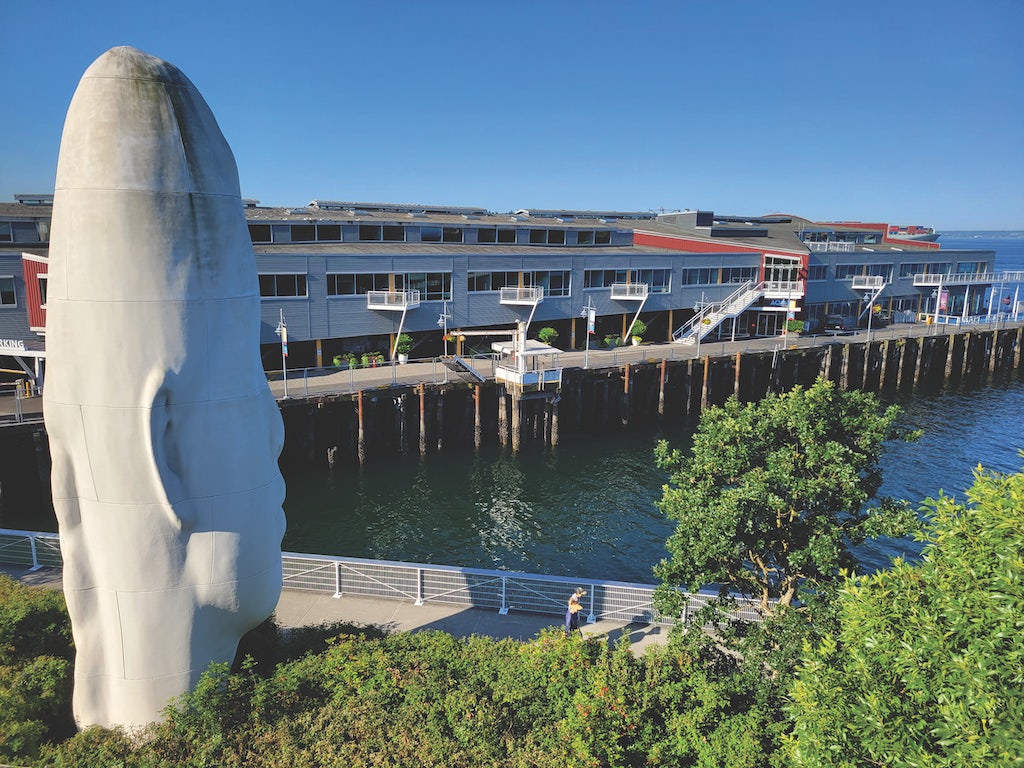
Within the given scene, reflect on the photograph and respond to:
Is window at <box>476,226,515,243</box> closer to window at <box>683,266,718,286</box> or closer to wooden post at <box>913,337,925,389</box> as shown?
window at <box>683,266,718,286</box>

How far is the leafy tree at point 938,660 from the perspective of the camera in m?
7.05

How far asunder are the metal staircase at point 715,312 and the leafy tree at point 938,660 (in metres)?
49.4

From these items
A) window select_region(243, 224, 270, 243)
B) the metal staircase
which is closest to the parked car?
the metal staircase

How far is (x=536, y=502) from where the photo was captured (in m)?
34.6

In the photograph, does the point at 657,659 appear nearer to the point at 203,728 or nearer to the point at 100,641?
the point at 203,728

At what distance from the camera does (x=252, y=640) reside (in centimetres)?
1388

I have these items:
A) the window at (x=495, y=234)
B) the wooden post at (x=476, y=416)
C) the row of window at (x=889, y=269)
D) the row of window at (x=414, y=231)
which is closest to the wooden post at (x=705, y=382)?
the row of window at (x=414, y=231)

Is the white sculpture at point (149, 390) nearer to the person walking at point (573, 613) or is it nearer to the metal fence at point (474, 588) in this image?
the metal fence at point (474, 588)

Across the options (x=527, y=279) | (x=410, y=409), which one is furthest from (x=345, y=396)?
(x=527, y=279)

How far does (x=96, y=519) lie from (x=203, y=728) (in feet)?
12.4

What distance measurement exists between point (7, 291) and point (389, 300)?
2019cm

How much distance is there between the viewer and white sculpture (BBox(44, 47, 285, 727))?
36.0 feet

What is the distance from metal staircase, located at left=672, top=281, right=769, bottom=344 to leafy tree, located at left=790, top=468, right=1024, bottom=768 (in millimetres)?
49356

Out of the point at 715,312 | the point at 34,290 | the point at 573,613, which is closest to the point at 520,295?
the point at 715,312
